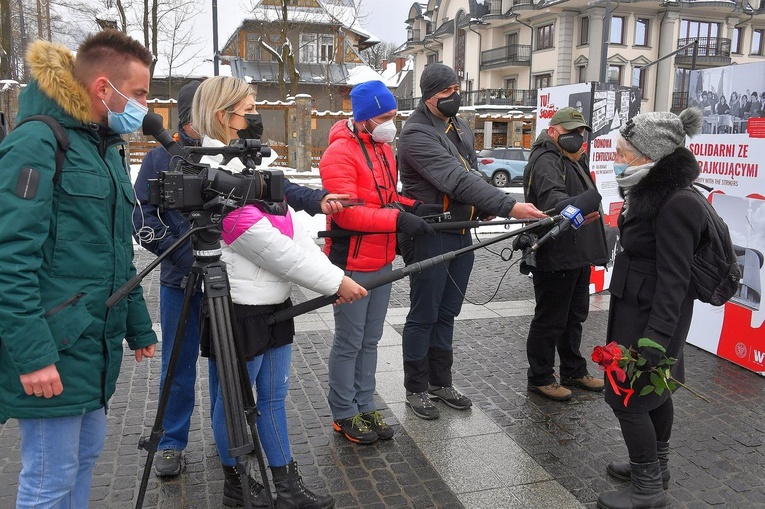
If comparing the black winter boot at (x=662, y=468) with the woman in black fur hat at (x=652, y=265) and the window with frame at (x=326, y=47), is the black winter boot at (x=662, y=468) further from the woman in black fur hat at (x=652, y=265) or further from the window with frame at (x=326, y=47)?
the window with frame at (x=326, y=47)

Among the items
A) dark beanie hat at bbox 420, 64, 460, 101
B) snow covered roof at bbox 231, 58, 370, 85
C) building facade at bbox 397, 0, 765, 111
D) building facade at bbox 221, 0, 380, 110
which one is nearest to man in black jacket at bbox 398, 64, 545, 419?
dark beanie hat at bbox 420, 64, 460, 101

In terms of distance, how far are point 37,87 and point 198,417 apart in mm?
2666

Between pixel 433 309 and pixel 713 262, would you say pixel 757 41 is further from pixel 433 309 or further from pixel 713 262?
pixel 713 262

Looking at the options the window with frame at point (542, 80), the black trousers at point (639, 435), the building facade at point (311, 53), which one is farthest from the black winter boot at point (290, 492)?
the window with frame at point (542, 80)

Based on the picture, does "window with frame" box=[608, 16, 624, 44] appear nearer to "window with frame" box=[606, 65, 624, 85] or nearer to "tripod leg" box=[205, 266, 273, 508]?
"window with frame" box=[606, 65, 624, 85]

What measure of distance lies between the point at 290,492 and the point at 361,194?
65.0 inches

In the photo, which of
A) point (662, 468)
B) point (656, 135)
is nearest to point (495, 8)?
point (656, 135)

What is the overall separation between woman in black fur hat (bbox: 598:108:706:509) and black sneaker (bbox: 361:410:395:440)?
1310mm

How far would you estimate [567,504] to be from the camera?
3.29 meters

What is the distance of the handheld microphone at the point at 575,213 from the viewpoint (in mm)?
3525

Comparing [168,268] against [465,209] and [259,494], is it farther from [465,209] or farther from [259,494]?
[465,209]

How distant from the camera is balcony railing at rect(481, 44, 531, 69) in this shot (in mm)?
47031

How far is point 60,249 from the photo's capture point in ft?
6.95

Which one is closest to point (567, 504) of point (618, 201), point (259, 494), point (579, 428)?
point (579, 428)
